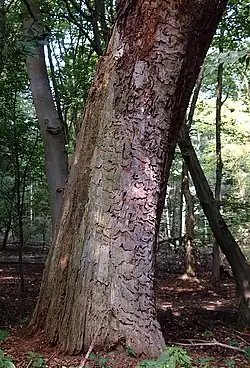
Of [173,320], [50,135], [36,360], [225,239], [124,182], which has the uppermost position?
[50,135]

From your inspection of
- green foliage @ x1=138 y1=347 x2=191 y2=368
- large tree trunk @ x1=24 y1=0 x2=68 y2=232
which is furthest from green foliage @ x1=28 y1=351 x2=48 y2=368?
large tree trunk @ x1=24 y1=0 x2=68 y2=232

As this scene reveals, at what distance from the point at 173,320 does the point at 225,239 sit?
142cm

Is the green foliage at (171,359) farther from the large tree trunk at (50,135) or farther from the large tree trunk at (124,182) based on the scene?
the large tree trunk at (50,135)

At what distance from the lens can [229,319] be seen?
6527mm

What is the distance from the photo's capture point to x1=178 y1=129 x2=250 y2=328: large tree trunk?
19.6 feet

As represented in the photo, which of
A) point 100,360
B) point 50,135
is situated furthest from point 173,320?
point 100,360

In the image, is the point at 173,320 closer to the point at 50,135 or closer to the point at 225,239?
the point at 225,239

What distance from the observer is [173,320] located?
239 inches

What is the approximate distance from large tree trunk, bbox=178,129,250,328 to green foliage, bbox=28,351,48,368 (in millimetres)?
4074

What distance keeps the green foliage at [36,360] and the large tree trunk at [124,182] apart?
0.19 meters

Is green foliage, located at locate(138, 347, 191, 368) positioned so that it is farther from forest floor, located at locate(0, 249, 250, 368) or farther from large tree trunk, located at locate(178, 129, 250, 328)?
large tree trunk, located at locate(178, 129, 250, 328)

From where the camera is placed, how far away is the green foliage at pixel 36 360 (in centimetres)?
241

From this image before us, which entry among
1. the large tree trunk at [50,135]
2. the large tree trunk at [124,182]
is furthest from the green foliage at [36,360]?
the large tree trunk at [50,135]

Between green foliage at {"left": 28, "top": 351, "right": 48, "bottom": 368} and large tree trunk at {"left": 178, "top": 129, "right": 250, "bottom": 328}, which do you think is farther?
large tree trunk at {"left": 178, "top": 129, "right": 250, "bottom": 328}
